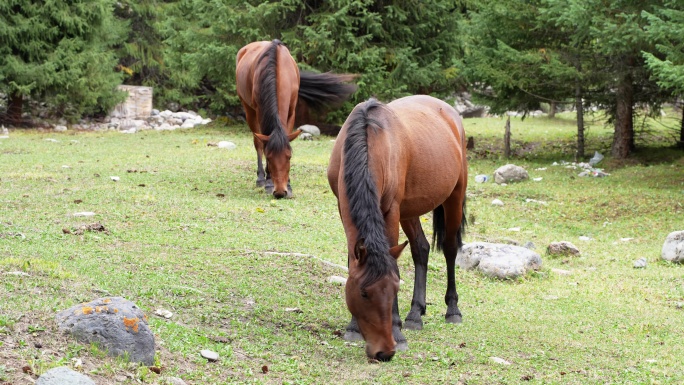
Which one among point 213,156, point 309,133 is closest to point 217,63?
point 309,133

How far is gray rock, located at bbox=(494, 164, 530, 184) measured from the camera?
553 inches

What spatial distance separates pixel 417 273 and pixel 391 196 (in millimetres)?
1227

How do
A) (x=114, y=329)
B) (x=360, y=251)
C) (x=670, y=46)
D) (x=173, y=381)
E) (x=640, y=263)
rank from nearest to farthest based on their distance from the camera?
(x=173, y=381), (x=114, y=329), (x=360, y=251), (x=640, y=263), (x=670, y=46)

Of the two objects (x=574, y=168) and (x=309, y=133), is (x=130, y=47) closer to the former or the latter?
(x=309, y=133)

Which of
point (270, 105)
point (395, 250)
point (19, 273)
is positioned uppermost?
point (270, 105)

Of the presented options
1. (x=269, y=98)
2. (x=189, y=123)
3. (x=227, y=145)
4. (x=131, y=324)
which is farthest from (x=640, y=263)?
(x=189, y=123)

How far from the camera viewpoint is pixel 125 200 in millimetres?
10227

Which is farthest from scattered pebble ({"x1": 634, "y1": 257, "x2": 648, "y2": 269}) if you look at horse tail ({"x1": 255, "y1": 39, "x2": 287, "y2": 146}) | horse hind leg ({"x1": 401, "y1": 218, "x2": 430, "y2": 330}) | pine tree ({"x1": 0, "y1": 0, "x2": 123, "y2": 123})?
pine tree ({"x1": 0, "y1": 0, "x2": 123, "y2": 123})

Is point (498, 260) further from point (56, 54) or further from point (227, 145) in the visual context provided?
point (56, 54)

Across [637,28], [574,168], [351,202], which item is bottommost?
[574,168]

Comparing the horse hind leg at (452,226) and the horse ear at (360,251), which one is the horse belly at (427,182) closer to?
the horse hind leg at (452,226)

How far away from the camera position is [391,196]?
5.33 m

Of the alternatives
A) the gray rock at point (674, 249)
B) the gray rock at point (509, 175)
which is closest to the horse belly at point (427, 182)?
the gray rock at point (674, 249)

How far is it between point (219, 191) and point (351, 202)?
6996mm
